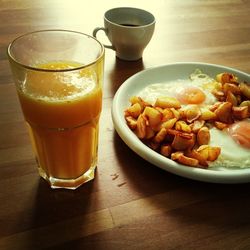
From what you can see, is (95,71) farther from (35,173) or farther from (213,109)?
(213,109)

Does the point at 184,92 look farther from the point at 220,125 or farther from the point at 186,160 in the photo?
the point at 186,160

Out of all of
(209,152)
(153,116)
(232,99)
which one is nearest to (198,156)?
(209,152)

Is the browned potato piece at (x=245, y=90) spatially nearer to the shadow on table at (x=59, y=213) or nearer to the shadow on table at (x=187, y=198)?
the shadow on table at (x=187, y=198)

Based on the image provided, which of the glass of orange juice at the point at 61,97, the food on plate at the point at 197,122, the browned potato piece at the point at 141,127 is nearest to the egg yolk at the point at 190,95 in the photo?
the food on plate at the point at 197,122

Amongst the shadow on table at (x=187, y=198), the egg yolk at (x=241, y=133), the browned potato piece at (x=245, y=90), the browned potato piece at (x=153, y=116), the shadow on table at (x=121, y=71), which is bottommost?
the shadow on table at (x=187, y=198)

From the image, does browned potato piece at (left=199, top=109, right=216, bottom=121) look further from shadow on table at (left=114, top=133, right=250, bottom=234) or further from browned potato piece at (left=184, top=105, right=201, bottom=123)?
shadow on table at (left=114, top=133, right=250, bottom=234)

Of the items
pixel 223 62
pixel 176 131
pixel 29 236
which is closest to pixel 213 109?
pixel 176 131
